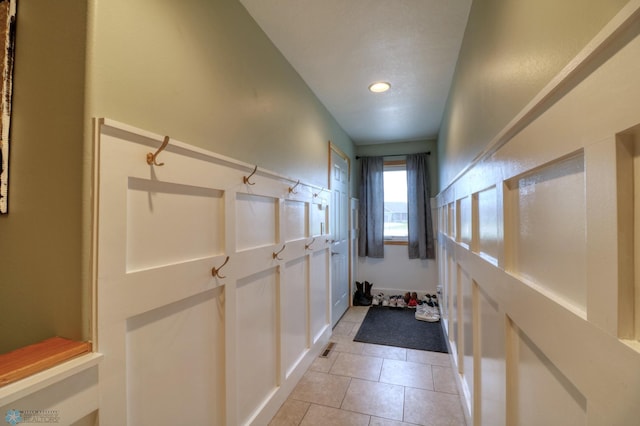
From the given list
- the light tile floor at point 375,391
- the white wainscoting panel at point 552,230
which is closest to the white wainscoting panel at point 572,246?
the white wainscoting panel at point 552,230

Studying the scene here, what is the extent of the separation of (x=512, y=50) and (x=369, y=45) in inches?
42.5

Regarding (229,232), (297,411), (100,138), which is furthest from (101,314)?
(297,411)

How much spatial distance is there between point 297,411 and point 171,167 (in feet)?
5.45

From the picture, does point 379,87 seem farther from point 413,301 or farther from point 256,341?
point 413,301

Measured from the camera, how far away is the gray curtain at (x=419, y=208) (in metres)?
3.96

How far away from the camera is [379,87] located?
2359 mm

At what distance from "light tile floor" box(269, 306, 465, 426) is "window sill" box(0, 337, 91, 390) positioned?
1345 mm

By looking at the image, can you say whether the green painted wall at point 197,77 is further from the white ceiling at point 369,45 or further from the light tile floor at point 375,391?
the light tile floor at point 375,391

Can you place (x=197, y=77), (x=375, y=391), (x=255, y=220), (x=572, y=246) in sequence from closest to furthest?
(x=572, y=246)
(x=197, y=77)
(x=255, y=220)
(x=375, y=391)

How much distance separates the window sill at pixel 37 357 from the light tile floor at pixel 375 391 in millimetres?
1345

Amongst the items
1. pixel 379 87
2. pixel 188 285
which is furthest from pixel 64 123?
pixel 379 87

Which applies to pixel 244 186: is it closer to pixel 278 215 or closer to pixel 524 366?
pixel 278 215

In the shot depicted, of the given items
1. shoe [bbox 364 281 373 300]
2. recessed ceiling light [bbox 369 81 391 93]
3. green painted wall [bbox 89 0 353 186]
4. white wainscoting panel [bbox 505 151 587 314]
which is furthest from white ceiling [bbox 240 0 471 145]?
shoe [bbox 364 281 373 300]

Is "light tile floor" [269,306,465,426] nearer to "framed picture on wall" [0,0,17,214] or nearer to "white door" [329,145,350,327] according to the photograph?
"white door" [329,145,350,327]
